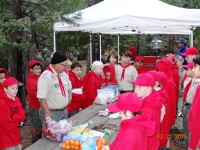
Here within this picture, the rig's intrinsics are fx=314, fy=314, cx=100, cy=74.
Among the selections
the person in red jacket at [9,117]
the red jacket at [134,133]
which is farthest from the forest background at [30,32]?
the red jacket at [134,133]

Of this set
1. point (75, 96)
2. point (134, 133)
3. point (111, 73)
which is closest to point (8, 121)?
point (134, 133)

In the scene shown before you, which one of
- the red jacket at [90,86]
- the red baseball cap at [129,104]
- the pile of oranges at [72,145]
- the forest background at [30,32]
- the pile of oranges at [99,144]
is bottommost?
the pile of oranges at [72,145]

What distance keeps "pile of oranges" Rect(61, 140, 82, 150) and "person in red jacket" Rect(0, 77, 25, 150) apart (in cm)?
94

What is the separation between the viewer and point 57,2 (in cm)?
586

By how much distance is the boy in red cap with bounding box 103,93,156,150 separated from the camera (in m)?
2.46

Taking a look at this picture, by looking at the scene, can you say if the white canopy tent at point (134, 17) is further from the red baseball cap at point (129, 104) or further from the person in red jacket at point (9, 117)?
the red baseball cap at point (129, 104)

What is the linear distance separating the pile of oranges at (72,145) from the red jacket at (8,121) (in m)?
0.93

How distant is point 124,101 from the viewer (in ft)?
8.56

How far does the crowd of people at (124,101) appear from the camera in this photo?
261 cm

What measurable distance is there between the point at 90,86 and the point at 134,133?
3.84m

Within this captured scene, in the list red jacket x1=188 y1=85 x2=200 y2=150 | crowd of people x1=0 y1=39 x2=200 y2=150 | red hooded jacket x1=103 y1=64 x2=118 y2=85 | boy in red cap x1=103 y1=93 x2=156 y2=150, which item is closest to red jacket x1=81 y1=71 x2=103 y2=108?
crowd of people x1=0 y1=39 x2=200 y2=150

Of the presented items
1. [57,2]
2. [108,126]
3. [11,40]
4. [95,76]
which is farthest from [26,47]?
[108,126]

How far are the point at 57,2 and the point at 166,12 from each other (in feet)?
10.0

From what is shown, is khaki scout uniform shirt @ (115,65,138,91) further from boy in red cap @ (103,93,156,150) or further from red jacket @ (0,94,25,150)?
boy in red cap @ (103,93,156,150)
